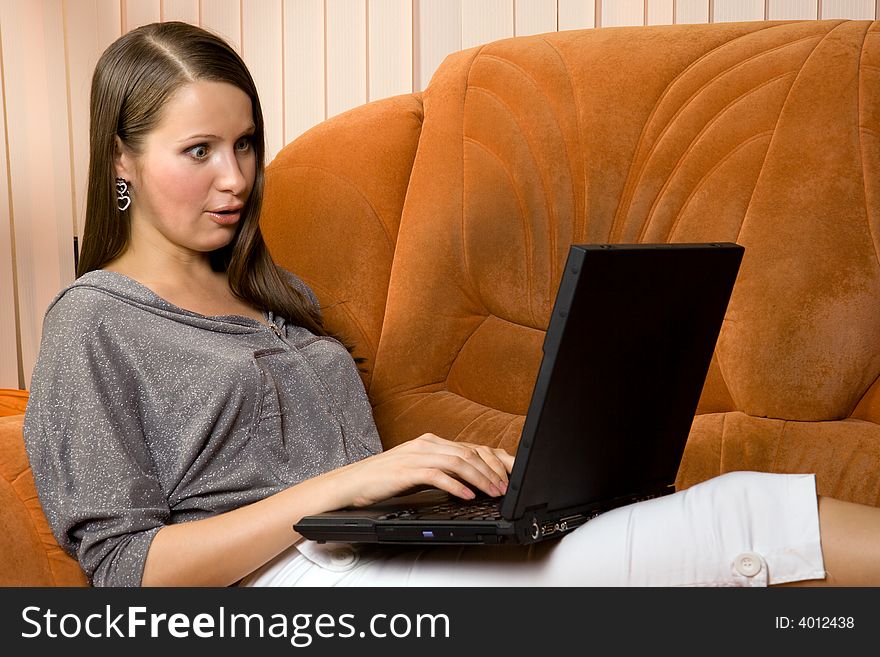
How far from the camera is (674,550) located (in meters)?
1.02

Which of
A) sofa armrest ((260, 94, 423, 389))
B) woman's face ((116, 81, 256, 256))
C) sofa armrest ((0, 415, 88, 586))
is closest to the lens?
sofa armrest ((0, 415, 88, 586))

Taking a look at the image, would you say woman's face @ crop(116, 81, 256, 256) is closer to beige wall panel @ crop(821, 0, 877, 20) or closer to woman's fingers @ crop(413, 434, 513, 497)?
woman's fingers @ crop(413, 434, 513, 497)

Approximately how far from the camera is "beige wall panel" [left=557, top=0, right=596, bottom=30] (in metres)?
2.18

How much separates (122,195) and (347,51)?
1.01 meters

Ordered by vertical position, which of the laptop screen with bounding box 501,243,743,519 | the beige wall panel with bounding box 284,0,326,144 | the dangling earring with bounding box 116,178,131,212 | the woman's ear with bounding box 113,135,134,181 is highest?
the beige wall panel with bounding box 284,0,326,144

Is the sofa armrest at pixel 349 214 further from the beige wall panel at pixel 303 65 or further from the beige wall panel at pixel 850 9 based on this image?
the beige wall panel at pixel 850 9

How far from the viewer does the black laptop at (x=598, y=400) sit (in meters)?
0.96

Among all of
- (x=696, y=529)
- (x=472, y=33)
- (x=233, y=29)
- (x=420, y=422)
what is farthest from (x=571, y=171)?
(x=233, y=29)

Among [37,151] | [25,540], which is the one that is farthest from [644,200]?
[37,151]

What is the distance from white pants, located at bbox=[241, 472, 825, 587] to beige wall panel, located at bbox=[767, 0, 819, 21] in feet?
4.39

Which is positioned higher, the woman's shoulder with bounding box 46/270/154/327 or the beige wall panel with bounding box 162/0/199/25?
the beige wall panel with bounding box 162/0/199/25

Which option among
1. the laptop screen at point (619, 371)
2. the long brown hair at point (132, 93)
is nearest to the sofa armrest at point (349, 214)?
the long brown hair at point (132, 93)

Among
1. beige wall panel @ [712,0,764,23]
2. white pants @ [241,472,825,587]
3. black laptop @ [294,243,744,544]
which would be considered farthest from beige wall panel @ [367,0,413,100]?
white pants @ [241,472,825,587]

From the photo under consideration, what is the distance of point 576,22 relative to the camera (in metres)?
2.18
